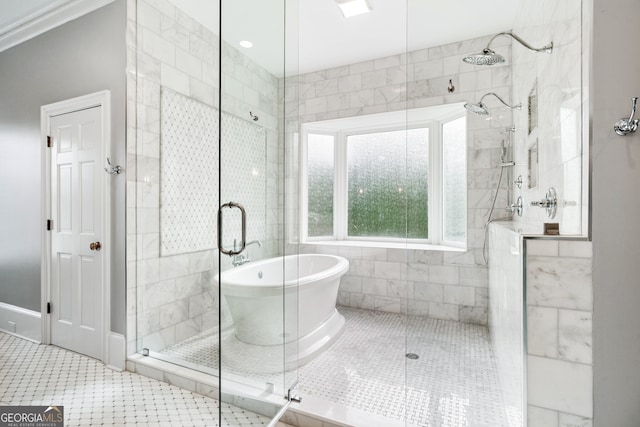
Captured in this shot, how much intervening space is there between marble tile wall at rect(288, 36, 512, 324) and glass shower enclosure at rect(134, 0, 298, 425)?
332 mm

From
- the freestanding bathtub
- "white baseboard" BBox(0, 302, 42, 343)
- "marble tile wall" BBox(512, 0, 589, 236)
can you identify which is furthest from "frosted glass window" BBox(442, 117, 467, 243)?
"white baseboard" BBox(0, 302, 42, 343)

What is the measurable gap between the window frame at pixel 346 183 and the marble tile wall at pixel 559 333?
1.65 meters

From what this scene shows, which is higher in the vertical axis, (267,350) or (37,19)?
(37,19)

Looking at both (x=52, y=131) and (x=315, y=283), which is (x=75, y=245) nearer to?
(x=52, y=131)

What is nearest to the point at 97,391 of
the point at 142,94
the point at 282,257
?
the point at 282,257

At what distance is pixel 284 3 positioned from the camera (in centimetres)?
191

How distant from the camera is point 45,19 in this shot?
259 cm

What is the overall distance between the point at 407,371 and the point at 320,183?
2.34 metres

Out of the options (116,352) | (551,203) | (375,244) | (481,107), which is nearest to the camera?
(551,203)

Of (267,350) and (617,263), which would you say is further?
(267,350)

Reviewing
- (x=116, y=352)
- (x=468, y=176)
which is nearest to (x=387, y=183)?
(x=468, y=176)

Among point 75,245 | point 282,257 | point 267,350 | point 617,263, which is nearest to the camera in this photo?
point 617,263

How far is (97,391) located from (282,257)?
1466 mm

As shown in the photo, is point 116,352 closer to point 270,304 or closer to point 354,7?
point 270,304
